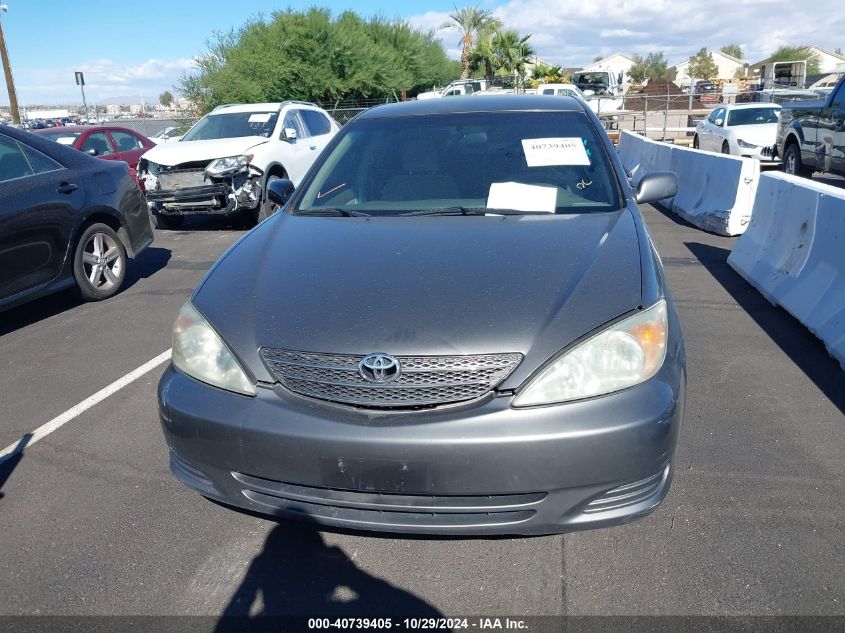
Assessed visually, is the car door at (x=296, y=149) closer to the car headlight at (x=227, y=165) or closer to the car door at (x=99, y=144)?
the car headlight at (x=227, y=165)

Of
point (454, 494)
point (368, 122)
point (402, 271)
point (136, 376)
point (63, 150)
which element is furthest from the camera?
point (63, 150)

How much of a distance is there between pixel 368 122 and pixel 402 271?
1.82m

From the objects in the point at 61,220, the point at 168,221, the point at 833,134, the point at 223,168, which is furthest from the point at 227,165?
the point at 833,134

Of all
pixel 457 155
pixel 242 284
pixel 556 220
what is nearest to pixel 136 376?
pixel 242 284

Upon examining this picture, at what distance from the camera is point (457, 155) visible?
3801 mm

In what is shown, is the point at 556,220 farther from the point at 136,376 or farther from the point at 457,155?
the point at 136,376

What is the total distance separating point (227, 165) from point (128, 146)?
4660mm

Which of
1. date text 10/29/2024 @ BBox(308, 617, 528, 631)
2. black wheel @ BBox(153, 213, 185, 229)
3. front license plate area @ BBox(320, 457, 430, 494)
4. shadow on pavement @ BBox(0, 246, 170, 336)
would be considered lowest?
date text 10/29/2024 @ BBox(308, 617, 528, 631)

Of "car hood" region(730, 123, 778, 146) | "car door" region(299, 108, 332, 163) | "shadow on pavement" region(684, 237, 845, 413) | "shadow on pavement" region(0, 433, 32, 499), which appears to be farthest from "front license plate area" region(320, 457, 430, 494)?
"car hood" region(730, 123, 778, 146)

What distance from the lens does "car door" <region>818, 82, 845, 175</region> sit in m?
9.93

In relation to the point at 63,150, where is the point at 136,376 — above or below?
below

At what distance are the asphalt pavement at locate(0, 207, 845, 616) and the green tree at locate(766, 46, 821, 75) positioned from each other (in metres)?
86.2

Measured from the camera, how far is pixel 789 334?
505 centimetres

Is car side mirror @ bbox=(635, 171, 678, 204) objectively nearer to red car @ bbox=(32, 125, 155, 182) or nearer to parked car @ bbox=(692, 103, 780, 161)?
red car @ bbox=(32, 125, 155, 182)
